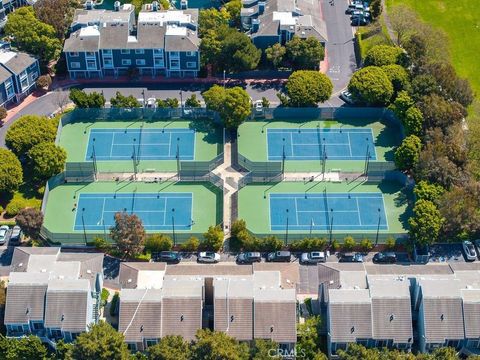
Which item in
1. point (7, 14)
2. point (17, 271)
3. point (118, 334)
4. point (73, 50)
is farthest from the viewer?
point (7, 14)

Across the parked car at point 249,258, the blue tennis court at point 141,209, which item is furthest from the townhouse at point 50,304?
the parked car at point 249,258

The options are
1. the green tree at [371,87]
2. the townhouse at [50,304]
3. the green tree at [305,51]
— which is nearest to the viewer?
the townhouse at [50,304]

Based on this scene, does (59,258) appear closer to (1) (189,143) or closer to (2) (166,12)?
(1) (189,143)

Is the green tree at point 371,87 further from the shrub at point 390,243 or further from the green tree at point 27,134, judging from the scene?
the green tree at point 27,134

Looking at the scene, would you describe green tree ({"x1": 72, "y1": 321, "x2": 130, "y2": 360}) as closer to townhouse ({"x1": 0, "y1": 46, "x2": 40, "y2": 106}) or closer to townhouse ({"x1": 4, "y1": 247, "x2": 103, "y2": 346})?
townhouse ({"x1": 4, "y1": 247, "x2": 103, "y2": 346})

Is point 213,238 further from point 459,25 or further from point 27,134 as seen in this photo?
point 459,25

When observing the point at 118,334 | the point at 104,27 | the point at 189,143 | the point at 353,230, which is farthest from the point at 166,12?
the point at 118,334

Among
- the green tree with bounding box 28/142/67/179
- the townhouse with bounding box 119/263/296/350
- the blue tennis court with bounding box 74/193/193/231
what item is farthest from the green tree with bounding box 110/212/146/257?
the green tree with bounding box 28/142/67/179
